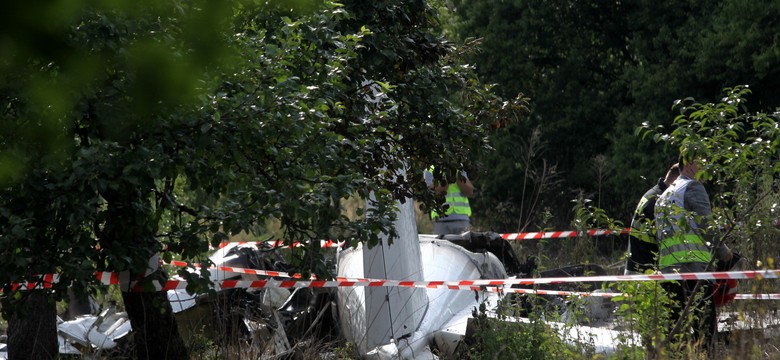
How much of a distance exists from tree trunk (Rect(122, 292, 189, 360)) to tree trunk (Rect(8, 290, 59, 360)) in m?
1.52

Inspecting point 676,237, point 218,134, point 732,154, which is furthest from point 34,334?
point 732,154

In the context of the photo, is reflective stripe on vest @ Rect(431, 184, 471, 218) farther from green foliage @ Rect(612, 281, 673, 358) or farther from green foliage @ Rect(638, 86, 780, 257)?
green foliage @ Rect(612, 281, 673, 358)

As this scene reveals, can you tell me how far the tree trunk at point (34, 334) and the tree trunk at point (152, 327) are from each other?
1.52 metres

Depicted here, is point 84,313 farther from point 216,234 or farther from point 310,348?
point 216,234

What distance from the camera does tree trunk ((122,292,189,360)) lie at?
243 inches

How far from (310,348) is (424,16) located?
225 centimetres

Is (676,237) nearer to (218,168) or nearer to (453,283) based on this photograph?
(453,283)

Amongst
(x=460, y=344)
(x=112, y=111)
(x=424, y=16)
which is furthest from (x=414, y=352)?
(x=112, y=111)

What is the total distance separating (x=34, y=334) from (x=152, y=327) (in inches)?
68.6

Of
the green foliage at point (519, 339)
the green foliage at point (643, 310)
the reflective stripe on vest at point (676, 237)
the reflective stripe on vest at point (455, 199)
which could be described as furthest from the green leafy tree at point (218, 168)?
the reflective stripe on vest at point (455, 199)

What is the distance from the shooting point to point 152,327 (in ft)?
20.4

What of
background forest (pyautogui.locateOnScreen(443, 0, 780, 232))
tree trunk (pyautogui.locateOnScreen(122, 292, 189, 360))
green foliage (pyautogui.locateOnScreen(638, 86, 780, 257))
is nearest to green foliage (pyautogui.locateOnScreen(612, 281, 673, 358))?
green foliage (pyautogui.locateOnScreen(638, 86, 780, 257))

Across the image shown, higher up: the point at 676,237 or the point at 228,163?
the point at 228,163

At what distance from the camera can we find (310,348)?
22.3ft
